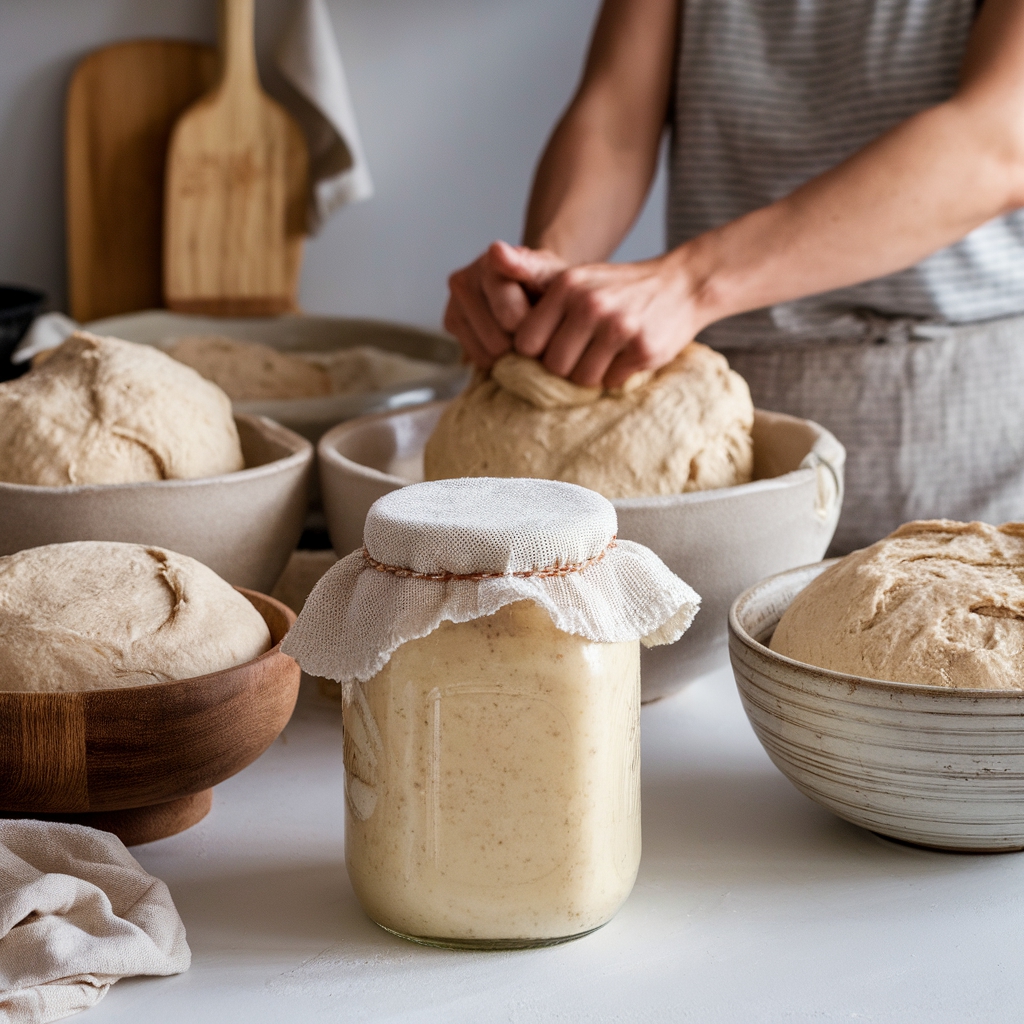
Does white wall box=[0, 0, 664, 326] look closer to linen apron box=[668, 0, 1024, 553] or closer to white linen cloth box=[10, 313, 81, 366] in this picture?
white linen cloth box=[10, 313, 81, 366]

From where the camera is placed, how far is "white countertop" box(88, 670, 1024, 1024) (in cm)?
58

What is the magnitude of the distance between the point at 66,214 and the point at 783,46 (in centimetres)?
136

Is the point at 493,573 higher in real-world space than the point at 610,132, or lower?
lower

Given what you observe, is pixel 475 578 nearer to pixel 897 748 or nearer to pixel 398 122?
pixel 897 748

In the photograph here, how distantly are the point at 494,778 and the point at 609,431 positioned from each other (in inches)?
16.6

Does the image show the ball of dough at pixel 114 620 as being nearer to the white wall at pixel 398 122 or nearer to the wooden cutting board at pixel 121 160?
the wooden cutting board at pixel 121 160

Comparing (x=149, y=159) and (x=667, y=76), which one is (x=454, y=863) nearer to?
(x=667, y=76)

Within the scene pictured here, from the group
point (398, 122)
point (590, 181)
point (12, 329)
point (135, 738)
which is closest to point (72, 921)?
point (135, 738)

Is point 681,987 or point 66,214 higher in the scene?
point 66,214

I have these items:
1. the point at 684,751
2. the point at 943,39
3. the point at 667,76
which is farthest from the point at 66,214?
the point at 684,751

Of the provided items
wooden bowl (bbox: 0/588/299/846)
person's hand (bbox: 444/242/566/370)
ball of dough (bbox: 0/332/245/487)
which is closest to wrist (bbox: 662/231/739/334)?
person's hand (bbox: 444/242/566/370)

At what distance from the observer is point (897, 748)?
654 mm

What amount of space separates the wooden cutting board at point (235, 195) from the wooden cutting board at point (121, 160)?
77 millimetres

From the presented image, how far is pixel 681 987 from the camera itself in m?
0.60
